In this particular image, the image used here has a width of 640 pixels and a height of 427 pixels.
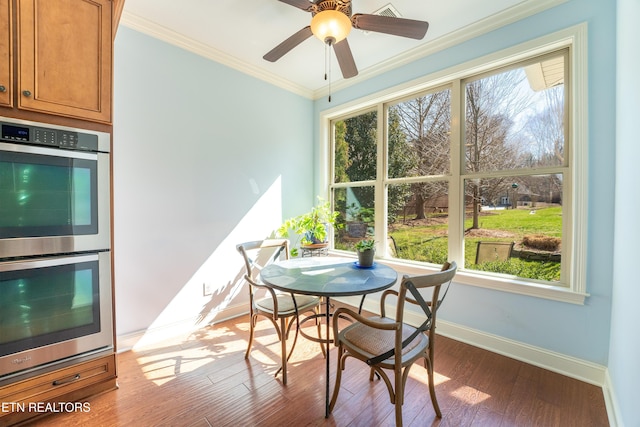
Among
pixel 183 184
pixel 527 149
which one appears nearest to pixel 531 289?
pixel 527 149

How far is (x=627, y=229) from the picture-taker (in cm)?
147

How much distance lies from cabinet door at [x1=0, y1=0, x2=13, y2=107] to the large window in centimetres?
297

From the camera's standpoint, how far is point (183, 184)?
262 centimetres

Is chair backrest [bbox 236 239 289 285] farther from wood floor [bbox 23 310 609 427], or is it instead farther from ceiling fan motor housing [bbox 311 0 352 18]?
ceiling fan motor housing [bbox 311 0 352 18]

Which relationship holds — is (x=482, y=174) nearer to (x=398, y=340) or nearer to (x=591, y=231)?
(x=591, y=231)

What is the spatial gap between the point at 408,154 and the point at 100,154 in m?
2.76

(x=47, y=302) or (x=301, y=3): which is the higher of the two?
(x=301, y=3)

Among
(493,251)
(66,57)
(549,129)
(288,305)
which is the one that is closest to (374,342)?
(288,305)

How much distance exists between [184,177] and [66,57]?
1.19 m

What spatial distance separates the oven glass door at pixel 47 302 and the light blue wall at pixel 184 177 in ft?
2.16

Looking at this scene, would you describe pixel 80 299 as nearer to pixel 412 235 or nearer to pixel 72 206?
pixel 72 206

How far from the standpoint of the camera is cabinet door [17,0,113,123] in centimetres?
148

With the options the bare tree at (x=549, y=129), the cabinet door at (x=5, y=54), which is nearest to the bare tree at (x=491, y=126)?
the bare tree at (x=549, y=129)

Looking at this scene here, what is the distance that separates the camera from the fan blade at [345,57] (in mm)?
1917
